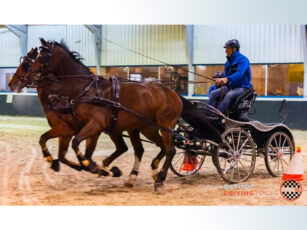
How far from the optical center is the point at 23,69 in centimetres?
393

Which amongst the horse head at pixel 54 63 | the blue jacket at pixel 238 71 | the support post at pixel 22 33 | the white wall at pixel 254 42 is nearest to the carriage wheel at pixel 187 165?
the blue jacket at pixel 238 71

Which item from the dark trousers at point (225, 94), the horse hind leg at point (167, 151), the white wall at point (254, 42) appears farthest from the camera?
the dark trousers at point (225, 94)

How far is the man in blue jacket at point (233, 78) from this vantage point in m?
4.44

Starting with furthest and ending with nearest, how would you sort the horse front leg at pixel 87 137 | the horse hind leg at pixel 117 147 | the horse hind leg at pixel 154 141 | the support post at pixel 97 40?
1. the horse hind leg at pixel 117 147
2. the horse hind leg at pixel 154 141
3. the support post at pixel 97 40
4. the horse front leg at pixel 87 137

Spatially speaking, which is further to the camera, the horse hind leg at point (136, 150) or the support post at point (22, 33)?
the horse hind leg at point (136, 150)

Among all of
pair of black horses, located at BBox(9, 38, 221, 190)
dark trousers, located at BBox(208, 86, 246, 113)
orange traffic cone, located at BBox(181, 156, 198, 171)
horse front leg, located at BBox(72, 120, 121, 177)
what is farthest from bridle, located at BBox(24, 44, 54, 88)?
orange traffic cone, located at BBox(181, 156, 198, 171)

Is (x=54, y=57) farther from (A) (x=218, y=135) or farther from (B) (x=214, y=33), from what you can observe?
(A) (x=218, y=135)

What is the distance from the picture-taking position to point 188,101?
183 inches

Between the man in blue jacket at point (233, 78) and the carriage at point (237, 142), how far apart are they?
0.09m

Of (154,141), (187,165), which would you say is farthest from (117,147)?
(187,165)

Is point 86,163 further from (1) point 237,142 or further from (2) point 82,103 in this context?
(1) point 237,142

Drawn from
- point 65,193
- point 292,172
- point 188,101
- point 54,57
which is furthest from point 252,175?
point 54,57

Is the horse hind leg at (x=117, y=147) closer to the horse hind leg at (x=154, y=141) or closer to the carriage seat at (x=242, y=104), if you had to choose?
the horse hind leg at (x=154, y=141)

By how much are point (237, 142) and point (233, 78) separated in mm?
810
